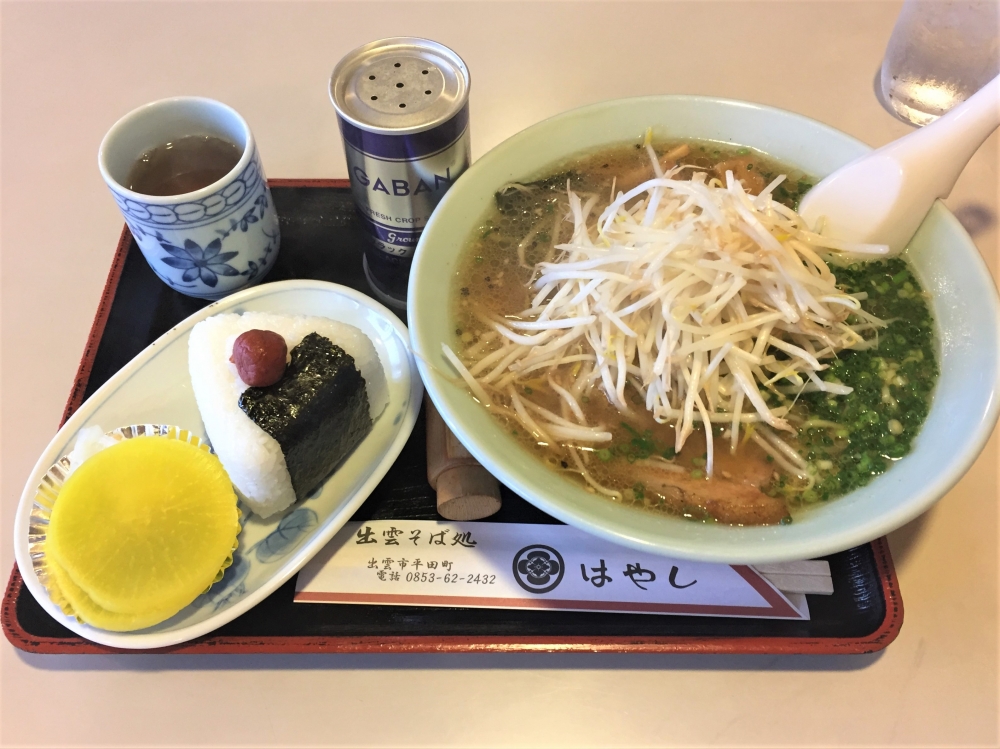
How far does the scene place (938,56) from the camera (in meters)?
1.90

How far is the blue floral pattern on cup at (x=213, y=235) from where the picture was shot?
1305mm

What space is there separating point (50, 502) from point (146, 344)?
428 millimetres

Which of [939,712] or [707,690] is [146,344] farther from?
[939,712]

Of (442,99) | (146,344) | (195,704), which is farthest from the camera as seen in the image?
(146,344)

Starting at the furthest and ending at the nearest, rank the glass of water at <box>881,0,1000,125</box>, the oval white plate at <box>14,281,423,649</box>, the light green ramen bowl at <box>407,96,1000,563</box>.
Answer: the glass of water at <box>881,0,1000,125</box>
the oval white plate at <box>14,281,423,649</box>
the light green ramen bowl at <box>407,96,1000,563</box>


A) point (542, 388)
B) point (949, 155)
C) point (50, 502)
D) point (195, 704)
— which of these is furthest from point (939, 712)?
point (50, 502)

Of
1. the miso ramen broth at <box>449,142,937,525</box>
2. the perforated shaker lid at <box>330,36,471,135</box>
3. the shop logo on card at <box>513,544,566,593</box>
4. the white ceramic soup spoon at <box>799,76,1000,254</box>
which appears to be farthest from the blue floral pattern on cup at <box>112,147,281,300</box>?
the white ceramic soup spoon at <box>799,76,1000,254</box>

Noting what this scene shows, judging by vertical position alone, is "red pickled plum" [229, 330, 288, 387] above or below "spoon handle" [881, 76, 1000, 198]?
below

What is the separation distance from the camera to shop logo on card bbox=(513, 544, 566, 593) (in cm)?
115

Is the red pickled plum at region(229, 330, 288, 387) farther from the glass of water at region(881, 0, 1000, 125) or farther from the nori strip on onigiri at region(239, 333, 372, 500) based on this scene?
the glass of water at region(881, 0, 1000, 125)

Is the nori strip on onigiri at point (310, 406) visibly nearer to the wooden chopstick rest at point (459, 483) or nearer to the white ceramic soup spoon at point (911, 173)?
the wooden chopstick rest at point (459, 483)

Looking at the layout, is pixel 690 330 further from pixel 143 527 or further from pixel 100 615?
pixel 100 615

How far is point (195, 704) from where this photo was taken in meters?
1.12

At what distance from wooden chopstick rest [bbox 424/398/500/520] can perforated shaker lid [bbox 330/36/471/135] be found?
603 millimetres
